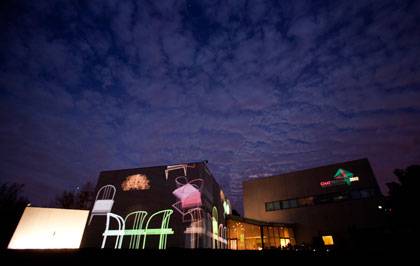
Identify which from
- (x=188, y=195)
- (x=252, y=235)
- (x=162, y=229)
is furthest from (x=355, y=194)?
(x=162, y=229)

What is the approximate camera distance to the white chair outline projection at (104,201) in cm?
1941

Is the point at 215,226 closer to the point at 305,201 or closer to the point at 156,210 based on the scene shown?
the point at 156,210

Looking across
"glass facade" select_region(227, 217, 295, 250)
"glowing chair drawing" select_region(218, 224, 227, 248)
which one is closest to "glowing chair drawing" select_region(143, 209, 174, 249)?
"glowing chair drawing" select_region(218, 224, 227, 248)

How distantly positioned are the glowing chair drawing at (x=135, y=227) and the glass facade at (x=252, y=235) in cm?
1043

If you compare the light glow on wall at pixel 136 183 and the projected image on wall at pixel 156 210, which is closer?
the projected image on wall at pixel 156 210

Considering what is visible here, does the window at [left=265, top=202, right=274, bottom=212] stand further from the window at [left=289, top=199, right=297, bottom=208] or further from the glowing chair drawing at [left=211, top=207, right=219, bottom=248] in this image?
the glowing chair drawing at [left=211, top=207, right=219, bottom=248]

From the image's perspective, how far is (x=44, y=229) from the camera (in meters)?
14.3

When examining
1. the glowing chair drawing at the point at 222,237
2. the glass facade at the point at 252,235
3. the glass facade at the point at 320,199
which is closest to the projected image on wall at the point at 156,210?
the glowing chair drawing at the point at 222,237

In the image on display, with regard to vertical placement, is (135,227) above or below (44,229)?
above

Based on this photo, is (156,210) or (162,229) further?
(156,210)

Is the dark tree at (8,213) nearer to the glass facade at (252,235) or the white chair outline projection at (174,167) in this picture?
the white chair outline projection at (174,167)

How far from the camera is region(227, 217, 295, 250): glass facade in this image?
23788 millimetres

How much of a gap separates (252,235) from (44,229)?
67.1ft

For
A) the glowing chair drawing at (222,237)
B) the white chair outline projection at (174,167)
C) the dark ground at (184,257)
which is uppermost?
→ the white chair outline projection at (174,167)
